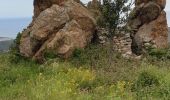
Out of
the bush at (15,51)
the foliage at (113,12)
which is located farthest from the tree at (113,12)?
the bush at (15,51)

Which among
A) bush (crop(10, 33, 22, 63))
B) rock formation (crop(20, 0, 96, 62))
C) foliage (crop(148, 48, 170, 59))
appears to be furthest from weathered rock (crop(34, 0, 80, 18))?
foliage (crop(148, 48, 170, 59))

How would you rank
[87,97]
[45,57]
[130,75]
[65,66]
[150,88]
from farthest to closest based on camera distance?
1. [45,57]
2. [65,66]
3. [130,75]
4. [150,88]
5. [87,97]

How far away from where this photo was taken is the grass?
13.5m

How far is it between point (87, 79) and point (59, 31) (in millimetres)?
6313

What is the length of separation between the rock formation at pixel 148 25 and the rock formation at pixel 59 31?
231cm

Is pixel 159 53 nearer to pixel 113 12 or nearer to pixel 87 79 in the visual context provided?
pixel 113 12

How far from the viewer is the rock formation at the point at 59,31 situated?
21.9 meters

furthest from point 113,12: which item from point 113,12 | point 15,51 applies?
point 15,51

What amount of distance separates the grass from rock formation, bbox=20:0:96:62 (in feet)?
1.63

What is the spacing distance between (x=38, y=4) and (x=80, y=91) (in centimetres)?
1093

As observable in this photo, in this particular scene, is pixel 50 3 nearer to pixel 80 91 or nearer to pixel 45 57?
pixel 45 57

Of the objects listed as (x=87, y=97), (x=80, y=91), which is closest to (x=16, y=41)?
(x=80, y=91)

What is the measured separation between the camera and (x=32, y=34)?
22.9 meters

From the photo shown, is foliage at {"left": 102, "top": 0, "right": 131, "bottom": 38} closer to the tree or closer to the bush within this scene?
the tree
